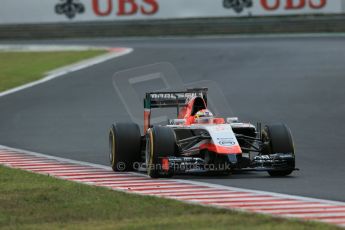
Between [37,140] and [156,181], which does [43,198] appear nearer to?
[156,181]

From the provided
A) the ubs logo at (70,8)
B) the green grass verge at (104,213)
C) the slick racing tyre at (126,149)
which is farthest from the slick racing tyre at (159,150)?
the ubs logo at (70,8)

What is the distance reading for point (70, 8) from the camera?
54.9 m

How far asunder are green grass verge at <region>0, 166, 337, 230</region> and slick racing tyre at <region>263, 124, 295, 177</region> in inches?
121

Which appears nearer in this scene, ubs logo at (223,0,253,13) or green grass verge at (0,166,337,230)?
green grass verge at (0,166,337,230)

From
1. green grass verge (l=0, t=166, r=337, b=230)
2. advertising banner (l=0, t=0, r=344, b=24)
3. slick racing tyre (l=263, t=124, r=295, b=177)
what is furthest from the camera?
advertising banner (l=0, t=0, r=344, b=24)

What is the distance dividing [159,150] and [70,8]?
40423mm

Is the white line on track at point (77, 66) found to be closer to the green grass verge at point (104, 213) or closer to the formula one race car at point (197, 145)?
the formula one race car at point (197, 145)

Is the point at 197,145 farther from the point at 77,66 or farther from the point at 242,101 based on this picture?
the point at 77,66

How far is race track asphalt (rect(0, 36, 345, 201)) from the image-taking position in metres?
17.2

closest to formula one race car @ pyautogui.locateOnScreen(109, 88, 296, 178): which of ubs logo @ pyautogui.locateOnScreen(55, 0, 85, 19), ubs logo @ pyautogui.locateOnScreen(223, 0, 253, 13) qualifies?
ubs logo @ pyautogui.locateOnScreen(223, 0, 253, 13)

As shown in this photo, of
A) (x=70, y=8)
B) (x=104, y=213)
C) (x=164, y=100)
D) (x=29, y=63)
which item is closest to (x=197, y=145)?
(x=164, y=100)

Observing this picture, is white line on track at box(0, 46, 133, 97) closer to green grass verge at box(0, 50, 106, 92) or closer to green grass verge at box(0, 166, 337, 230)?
green grass verge at box(0, 50, 106, 92)

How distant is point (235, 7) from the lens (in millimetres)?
51625

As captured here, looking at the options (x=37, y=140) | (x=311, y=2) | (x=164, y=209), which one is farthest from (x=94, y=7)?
(x=164, y=209)
